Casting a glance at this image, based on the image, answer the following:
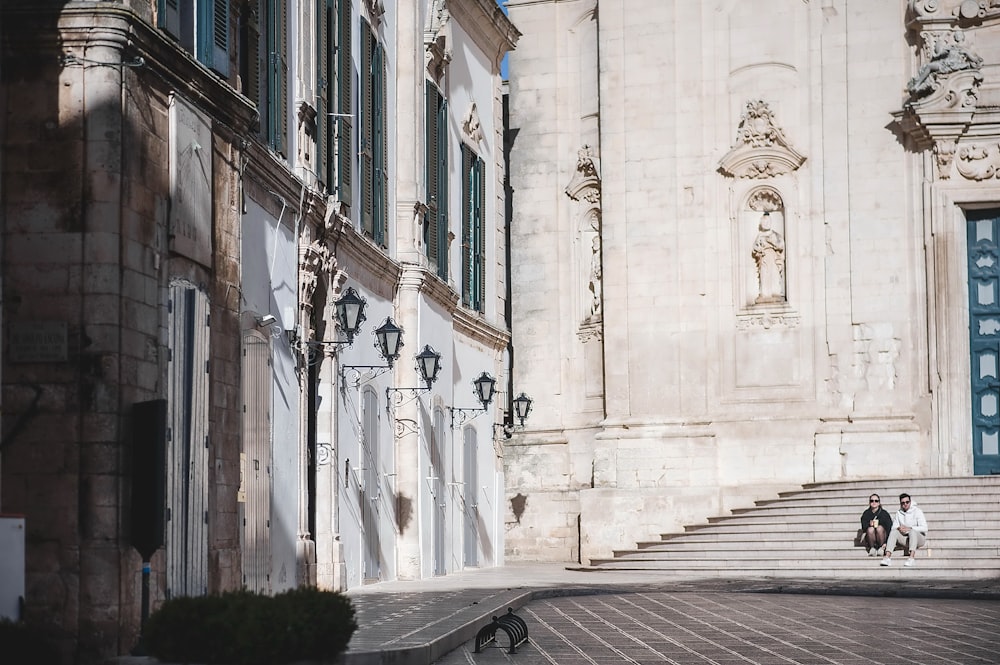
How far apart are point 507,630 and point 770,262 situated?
21508 mm

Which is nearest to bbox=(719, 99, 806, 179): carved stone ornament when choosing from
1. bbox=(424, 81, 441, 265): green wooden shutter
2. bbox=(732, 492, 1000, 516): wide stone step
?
bbox=(732, 492, 1000, 516): wide stone step

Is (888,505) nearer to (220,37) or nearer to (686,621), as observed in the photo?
(686,621)

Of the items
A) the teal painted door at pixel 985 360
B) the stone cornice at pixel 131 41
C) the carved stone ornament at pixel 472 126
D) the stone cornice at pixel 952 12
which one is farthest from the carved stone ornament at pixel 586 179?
the stone cornice at pixel 131 41

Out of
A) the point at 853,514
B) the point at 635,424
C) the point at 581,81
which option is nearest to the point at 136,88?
the point at 853,514

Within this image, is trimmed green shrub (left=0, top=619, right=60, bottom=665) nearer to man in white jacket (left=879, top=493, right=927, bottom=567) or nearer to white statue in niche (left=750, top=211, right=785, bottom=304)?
man in white jacket (left=879, top=493, right=927, bottom=567)

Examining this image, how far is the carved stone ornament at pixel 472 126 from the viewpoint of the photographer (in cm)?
3073

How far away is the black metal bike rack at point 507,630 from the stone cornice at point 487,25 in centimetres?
1723

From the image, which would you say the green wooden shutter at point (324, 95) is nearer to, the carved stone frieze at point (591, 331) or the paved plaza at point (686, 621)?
the paved plaza at point (686, 621)

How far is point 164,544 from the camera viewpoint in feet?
41.0

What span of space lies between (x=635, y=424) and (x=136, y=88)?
22.4 m

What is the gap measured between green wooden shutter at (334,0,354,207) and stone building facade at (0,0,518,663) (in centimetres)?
6

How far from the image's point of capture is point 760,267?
33656 millimetres

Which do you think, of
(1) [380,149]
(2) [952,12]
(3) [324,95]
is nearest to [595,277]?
(2) [952,12]

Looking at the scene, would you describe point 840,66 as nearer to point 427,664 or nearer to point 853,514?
point 853,514
